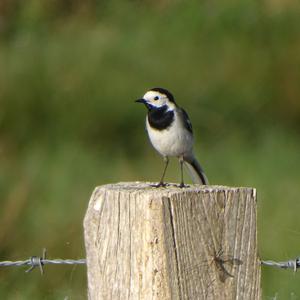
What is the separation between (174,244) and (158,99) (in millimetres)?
1741

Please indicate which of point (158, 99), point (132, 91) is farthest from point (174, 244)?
point (132, 91)

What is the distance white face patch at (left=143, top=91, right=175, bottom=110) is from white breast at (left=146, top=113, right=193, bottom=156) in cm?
8

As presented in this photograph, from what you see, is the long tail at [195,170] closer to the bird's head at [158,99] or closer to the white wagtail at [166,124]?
the white wagtail at [166,124]

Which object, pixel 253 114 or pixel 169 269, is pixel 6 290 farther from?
pixel 253 114

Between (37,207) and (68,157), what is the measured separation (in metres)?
1.70

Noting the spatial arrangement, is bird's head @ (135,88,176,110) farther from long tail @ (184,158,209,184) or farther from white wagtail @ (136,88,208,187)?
long tail @ (184,158,209,184)

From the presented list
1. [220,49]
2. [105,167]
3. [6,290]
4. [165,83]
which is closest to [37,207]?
[105,167]

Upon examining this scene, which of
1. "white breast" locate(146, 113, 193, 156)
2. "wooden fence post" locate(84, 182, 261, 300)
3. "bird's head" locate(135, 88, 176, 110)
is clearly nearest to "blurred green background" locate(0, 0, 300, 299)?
"white breast" locate(146, 113, 193, 156)

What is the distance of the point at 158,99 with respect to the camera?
4219 mm

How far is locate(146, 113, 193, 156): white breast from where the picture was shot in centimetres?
425

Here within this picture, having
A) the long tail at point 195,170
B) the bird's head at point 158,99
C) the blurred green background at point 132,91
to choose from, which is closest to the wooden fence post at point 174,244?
the bird's head at point 158,99

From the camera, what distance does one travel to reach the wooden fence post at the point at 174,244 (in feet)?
8.30

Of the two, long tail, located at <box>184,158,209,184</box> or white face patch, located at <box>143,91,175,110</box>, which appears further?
long tail, located at <box>184,158,209,184</box>

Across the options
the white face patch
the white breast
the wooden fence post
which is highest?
the white face patch
